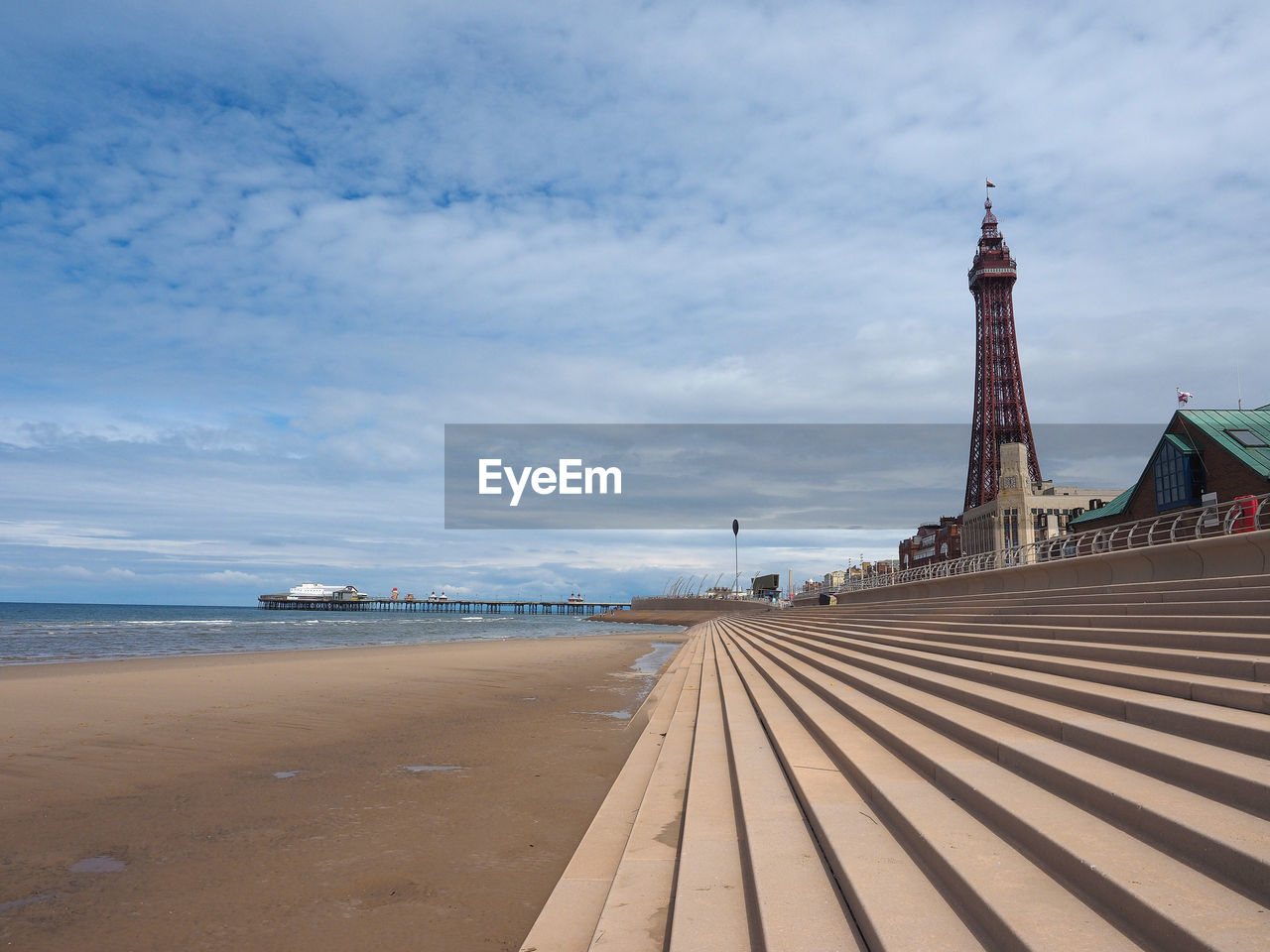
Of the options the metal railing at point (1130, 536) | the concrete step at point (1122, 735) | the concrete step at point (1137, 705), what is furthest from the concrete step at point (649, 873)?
the metal railing at point (1130, 536)

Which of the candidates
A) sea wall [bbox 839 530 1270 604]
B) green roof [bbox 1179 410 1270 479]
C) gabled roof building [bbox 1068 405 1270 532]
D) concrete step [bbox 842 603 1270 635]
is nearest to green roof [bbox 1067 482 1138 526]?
gabled roof building [bbox 1068 405 1270 532]

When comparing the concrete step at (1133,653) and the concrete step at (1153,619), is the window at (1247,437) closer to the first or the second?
the concrete step at (1153,619)

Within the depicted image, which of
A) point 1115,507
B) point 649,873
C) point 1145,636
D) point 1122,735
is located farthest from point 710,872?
point 1115,507

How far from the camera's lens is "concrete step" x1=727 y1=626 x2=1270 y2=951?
2.68m

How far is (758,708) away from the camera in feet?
31.4

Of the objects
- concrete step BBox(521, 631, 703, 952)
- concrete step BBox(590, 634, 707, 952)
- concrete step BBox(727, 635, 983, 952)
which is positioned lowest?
concrete step BBox(521, 631, 703, 952)

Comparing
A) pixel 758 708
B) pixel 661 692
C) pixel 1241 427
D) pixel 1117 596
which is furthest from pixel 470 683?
pixel 1241 427

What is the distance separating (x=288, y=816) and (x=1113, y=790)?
6110 millimetres

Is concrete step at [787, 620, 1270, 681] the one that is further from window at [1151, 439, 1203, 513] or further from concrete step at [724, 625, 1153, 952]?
window at [1151, 439, 1203, 513]

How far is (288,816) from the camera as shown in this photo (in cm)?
672

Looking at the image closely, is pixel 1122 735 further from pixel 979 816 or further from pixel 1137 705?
pixel 979 816

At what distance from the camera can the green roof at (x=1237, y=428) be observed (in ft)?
94.0

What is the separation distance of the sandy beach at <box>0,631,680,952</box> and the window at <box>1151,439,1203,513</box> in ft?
92.1

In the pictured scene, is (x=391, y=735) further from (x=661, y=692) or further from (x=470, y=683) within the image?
(x=470, y=683)
